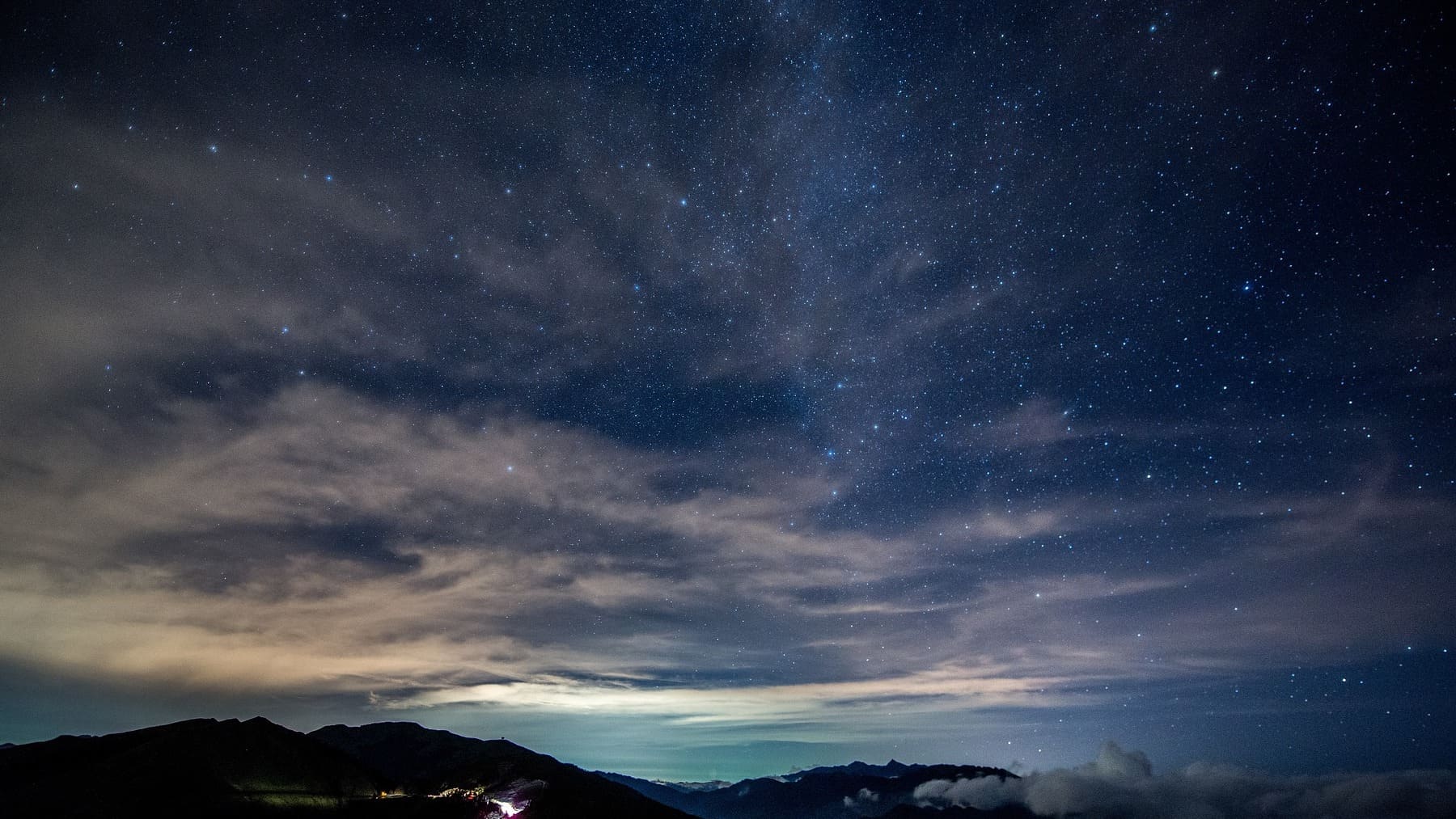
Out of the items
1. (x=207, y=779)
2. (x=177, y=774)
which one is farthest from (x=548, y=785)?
(x=177, y=774)

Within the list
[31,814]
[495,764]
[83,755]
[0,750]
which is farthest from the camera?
[495,764]

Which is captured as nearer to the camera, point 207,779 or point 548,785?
point 207,779

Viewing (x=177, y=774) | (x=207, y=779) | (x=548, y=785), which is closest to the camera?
(x=177, y=774)

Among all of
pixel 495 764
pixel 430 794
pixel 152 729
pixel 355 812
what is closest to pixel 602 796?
pixel 495 764

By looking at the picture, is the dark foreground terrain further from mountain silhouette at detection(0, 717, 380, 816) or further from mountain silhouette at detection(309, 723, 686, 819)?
mountain silhouette at detection(309, 723, 686, 819)

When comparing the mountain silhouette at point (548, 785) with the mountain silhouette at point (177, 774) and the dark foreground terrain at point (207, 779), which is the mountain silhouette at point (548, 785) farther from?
the mountain silhouette at point (177, 774)

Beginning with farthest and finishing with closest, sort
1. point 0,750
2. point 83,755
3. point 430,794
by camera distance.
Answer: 1. point 430,794
2. point 0,750
3. point 83,755

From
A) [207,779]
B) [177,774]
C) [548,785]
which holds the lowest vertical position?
[548,785]

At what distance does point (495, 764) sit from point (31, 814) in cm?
11096

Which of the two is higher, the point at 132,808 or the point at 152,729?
the point at 152,729

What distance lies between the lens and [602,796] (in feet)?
546

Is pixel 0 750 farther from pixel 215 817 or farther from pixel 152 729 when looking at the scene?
pixel 215 817

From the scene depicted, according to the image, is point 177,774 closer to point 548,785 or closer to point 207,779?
point 207,779

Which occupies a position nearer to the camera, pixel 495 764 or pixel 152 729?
pixel 152 729
